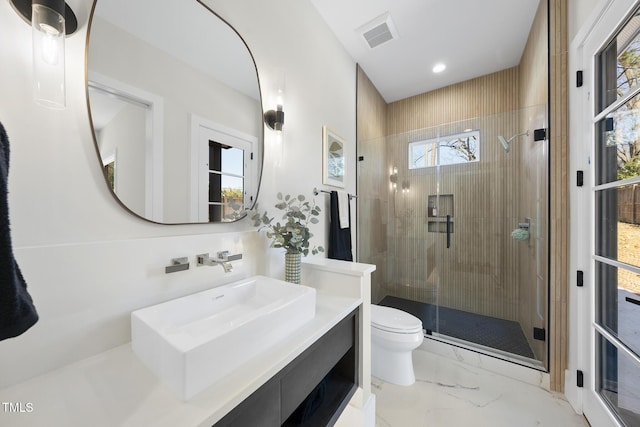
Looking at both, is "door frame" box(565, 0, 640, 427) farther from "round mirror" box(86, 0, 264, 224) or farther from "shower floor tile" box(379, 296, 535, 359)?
"round mirror" box(86, 0, 264, 224)

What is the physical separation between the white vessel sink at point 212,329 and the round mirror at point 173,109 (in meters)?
0.35

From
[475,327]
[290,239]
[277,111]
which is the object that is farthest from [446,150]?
[290,239]

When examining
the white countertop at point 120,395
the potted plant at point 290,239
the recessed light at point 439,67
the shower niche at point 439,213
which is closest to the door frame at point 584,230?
the shower niche at point 439,213

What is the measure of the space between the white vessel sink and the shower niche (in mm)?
2074

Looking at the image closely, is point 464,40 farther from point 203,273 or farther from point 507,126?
point 203,273

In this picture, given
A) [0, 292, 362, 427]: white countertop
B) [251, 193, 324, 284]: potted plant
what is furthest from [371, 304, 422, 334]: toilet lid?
[0, 292, 362, 427]: white countertop

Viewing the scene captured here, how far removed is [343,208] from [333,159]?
0.45 metres

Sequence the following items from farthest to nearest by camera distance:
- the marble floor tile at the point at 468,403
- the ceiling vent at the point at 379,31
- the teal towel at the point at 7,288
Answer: the ceiling vent at the point at 379,31 → the marble floor tile at the point at 468,403 → the teal towel at the point at 7,288

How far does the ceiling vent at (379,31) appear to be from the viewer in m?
1.90

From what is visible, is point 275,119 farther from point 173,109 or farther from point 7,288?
point 7,288

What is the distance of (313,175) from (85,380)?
4.90 feet

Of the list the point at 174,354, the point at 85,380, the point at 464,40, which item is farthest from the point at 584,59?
the point at 85,380

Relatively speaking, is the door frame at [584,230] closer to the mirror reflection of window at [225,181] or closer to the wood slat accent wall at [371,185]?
the wood slat accent wall at [371,185]

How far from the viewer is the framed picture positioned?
74.9 inches
